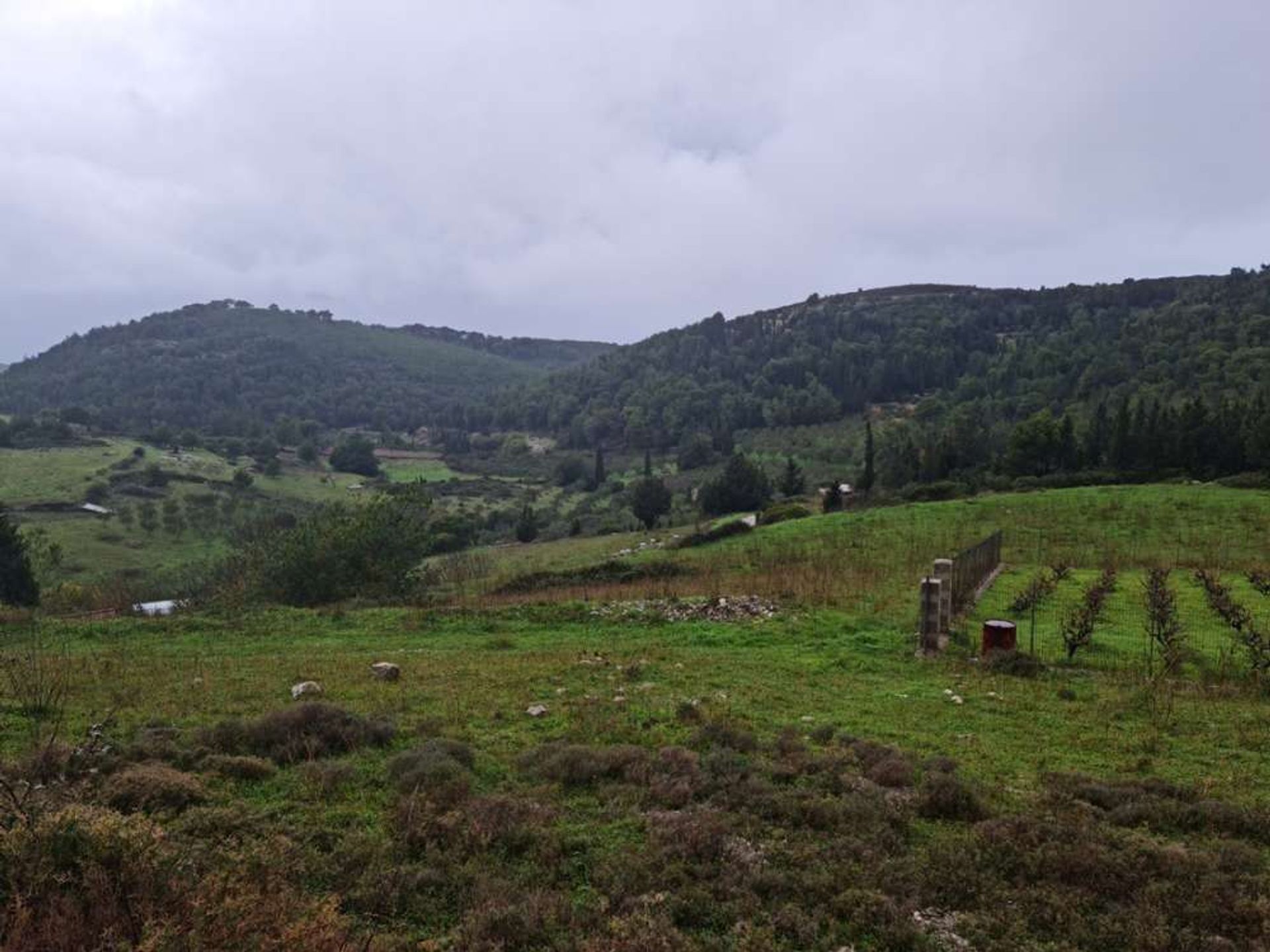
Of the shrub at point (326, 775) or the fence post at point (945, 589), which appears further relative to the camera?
the fence post at point (945, 589)

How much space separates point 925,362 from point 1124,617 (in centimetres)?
13182

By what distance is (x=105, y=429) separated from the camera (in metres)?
128

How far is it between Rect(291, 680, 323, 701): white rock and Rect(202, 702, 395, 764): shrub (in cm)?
204

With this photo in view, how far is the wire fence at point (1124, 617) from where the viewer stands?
14.2m

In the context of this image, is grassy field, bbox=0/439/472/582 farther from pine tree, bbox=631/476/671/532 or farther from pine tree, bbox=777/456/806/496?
pine tree, bbox=777/456/806/496

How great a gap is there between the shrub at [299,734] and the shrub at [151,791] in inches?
45.2

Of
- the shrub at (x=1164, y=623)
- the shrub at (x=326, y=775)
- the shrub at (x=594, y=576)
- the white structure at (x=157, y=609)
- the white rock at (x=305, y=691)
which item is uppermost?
the shrub at (x=326, y=775)

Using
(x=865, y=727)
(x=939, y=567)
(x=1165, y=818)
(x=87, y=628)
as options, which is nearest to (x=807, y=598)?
(x=939, y=567)

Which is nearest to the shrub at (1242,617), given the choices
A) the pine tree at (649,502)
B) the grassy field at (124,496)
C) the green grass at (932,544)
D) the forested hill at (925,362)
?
the green grass at (932,544)

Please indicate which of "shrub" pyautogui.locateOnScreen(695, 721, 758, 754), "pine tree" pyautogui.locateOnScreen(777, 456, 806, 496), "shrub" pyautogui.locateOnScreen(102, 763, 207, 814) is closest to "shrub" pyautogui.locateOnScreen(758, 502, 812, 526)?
"pine tree" pyautogui.locateOnScreen(777, 456, 806, 496)

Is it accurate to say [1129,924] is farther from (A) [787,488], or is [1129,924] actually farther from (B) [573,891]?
(A) [787,488]

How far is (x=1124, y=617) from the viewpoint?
62.3ft

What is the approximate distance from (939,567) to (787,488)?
53.0 m

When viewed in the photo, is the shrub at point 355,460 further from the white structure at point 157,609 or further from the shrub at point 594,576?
the shrub at point 594,576
